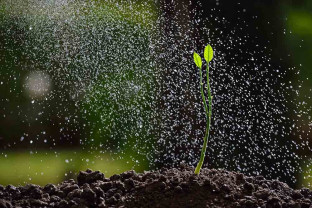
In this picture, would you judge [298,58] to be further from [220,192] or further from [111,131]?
[220,192]

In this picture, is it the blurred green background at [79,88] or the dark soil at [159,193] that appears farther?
the blurred green background at [79,88]

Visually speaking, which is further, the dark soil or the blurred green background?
the blurred green background

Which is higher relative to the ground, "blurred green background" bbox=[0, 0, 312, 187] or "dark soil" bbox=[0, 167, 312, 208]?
"blurred green background" bbox=[0, 0, 312, 187]

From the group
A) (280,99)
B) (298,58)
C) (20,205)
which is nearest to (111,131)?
(280,99)

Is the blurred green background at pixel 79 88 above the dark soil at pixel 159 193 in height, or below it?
above
